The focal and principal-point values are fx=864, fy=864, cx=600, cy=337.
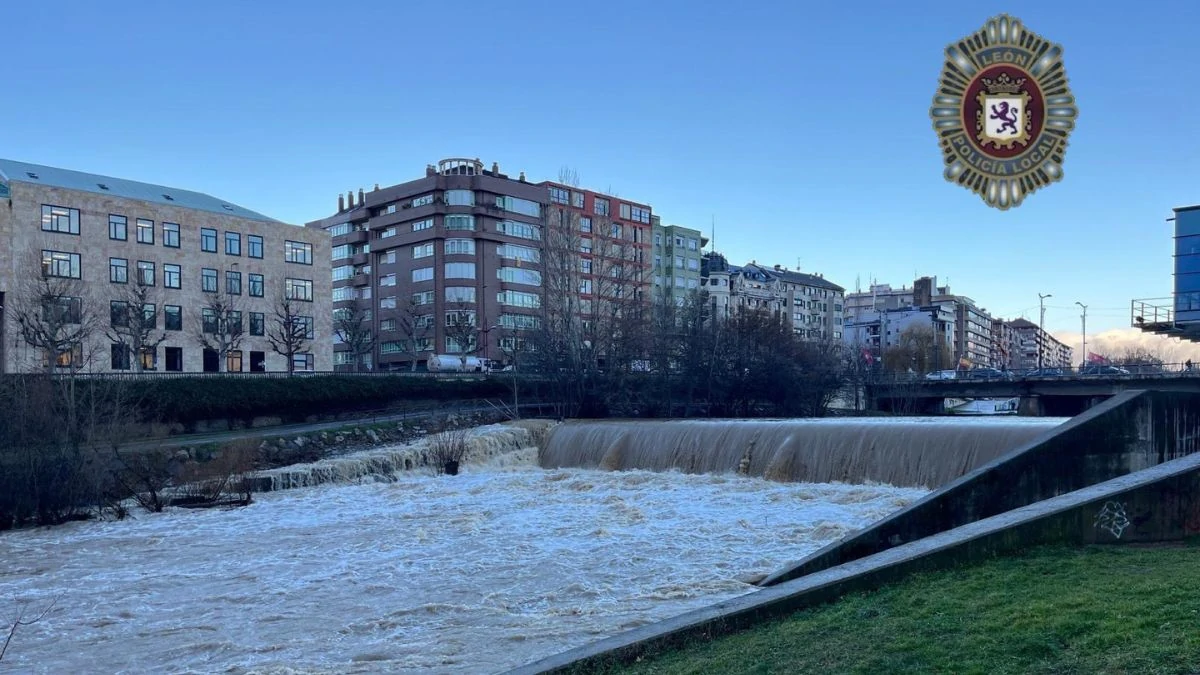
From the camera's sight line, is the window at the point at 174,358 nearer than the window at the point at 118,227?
No

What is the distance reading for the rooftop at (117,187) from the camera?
57.9 meters

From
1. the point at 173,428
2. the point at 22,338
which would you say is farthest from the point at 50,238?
the point at 173,428

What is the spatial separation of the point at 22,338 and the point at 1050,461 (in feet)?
181

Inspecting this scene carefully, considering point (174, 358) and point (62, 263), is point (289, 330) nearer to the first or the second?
point (174, 358)

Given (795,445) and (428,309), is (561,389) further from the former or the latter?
(428,309)

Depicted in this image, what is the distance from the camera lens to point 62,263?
54.4 meters

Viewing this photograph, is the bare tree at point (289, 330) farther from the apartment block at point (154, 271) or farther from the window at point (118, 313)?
the window at point (118, 313)

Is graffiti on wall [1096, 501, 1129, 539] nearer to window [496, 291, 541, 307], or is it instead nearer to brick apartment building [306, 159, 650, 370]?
brick apartment building [306, 159, 650, 370]

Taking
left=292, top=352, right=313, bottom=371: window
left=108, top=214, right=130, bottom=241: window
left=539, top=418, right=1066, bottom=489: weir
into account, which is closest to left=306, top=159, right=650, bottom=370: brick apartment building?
left=292, top=352, right=313, bottom=371: window

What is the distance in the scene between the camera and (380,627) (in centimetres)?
1341

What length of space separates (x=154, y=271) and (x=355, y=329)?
22300mm

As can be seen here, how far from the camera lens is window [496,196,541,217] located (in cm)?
8954

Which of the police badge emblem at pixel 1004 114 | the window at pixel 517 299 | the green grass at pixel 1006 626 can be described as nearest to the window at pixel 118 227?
the window at pixel 517 299

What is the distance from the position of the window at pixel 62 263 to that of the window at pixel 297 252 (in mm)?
15285
